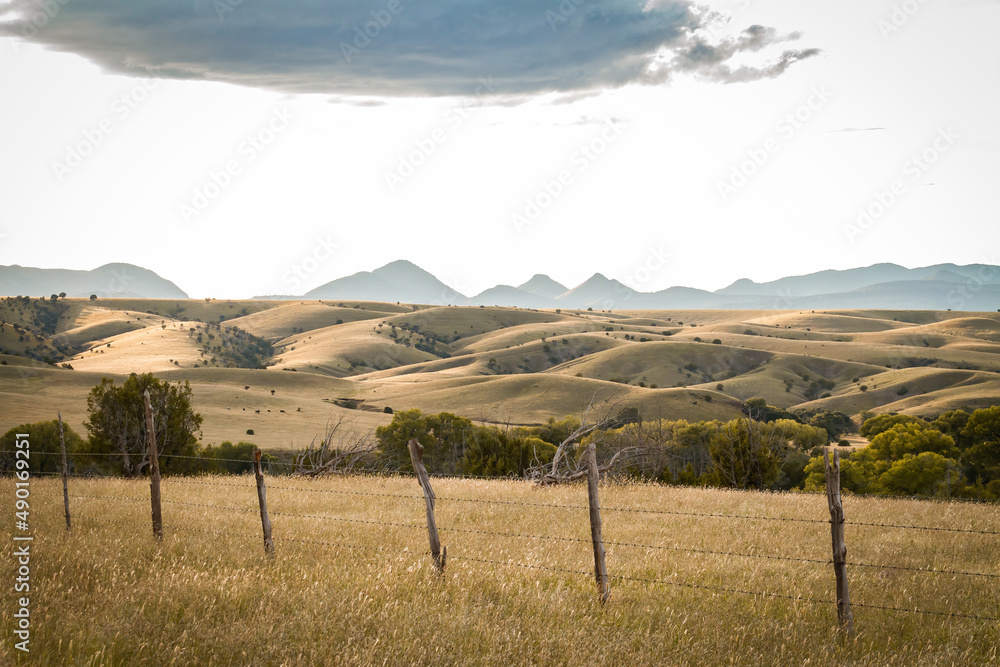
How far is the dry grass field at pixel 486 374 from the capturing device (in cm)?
8206

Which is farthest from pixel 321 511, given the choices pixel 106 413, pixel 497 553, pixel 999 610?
pixel 106 413

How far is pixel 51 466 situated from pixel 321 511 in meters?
27.5

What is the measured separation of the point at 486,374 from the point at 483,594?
141224 millimetres

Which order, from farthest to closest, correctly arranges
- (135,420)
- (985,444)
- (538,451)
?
(538,451) < (985,444) < (135,420)

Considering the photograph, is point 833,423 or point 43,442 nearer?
point 43,442

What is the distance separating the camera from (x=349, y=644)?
5.77m

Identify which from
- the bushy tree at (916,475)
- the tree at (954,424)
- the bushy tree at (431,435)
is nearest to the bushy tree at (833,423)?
the tree at (954,424)

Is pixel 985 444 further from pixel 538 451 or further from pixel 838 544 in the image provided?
pixel 838 544

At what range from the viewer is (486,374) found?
14875cm

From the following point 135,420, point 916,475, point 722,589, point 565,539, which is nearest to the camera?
point 722,589

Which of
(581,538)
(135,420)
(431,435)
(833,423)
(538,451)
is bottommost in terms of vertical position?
(833,423)

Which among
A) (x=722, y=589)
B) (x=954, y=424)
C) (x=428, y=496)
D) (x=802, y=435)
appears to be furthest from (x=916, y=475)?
(x=428, y=496)

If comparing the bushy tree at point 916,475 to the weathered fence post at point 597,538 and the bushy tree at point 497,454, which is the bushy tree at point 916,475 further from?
the weathered fence post at point 597,538

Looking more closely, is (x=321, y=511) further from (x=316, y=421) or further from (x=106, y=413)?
(x=316, y=421)
